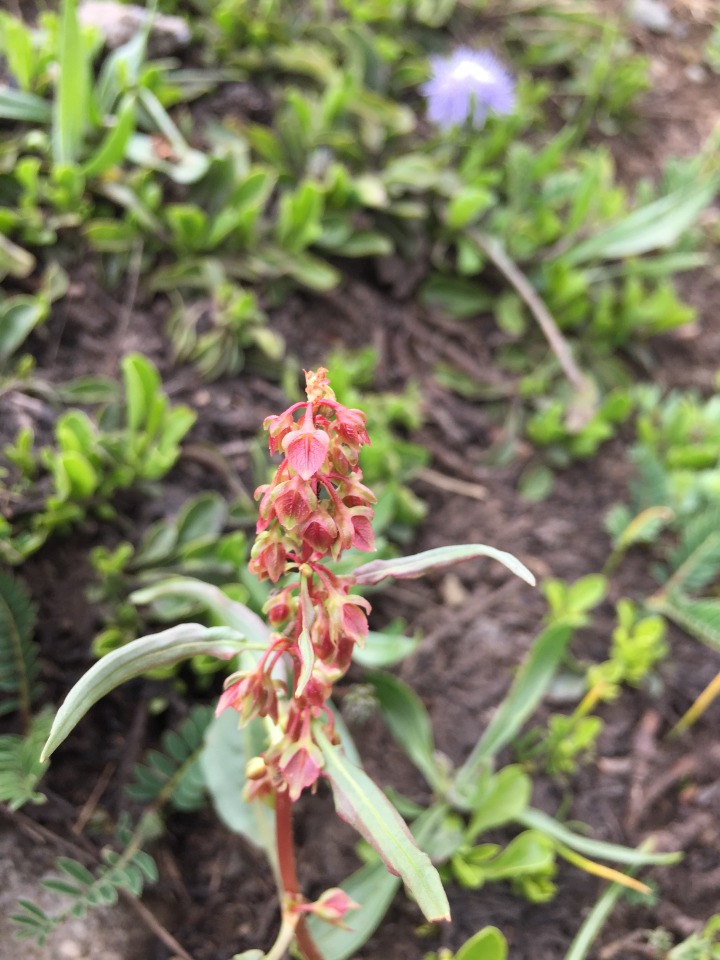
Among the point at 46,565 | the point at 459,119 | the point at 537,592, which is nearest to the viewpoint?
the point at 46,565

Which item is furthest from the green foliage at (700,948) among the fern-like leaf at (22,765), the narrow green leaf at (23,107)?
the narrow green leaf at (23,107)

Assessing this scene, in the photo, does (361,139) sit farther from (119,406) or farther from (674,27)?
(674,27)

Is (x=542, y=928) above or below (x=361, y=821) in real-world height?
below

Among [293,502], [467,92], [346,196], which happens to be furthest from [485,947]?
[467,92]

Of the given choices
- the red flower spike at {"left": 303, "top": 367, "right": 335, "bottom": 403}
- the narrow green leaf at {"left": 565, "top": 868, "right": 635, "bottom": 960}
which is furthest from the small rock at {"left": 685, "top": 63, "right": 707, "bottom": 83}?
the red flower spike at {"left": 303, "top": 367, "right": 335, "bottom": 403}

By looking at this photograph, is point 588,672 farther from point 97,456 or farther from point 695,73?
point 695,73

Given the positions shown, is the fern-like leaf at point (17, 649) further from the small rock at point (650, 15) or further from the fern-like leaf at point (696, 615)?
the small rock at point (650, 15)

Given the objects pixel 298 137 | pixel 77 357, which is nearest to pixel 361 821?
pixel 77 357
